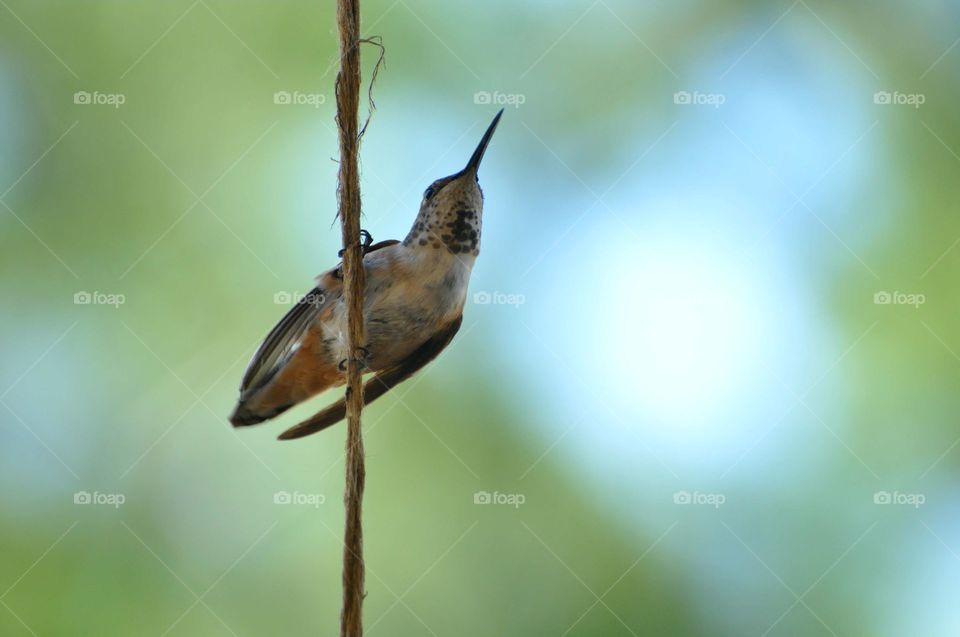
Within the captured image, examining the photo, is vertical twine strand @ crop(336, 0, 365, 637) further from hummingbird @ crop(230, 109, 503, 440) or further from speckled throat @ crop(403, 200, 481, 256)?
speckled throat @ crop(403, 200, 481, 256)

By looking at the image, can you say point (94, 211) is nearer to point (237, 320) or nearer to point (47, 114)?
point (47, 114)

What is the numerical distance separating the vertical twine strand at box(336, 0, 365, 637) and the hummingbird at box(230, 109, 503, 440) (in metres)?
1.10

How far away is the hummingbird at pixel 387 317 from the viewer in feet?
12.4

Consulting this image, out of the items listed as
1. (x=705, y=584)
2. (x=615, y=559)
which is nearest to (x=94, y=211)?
(x=615, y=559)

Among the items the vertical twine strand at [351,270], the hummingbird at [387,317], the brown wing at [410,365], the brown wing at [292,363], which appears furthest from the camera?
the brown wing at [410,365]

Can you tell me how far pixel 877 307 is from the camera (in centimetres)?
629

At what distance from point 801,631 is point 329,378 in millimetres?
3502

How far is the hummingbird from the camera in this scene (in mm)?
3791

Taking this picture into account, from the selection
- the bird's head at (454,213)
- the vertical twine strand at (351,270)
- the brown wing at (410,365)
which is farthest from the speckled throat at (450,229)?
the vertical twine strand at (351,270)

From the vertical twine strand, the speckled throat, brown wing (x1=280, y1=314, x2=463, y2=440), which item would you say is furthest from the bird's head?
the vertical twine strand

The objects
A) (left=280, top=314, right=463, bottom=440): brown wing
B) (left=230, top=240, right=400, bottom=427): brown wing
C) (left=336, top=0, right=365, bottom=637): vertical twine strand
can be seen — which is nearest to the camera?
(left=336, top=0, right=365, bottom=637): vertical twine strand

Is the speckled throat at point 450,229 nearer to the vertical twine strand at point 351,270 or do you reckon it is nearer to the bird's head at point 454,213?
the bird's head at point 454,213

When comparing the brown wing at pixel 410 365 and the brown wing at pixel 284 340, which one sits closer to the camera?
the brown wing at pixel 284 340

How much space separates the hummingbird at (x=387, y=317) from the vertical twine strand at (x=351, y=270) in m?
1.10
